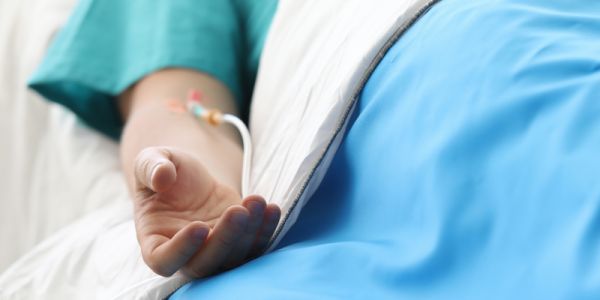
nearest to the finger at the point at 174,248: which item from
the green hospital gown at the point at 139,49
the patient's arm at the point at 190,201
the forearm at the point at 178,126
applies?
the patient's arm at the point at 190,201

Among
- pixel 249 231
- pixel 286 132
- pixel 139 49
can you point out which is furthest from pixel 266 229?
pixel 139 49

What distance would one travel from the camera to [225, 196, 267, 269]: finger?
66 cm

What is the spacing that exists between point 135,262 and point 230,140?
0.25 metres

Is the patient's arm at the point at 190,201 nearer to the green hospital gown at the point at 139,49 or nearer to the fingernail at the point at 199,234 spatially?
the fingernail at the point at 199,234

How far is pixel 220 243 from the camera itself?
667 millimetres

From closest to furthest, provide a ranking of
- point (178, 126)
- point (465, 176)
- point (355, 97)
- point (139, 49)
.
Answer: point (465, 176) → point (355, 97) → point (178, 126) → point (139, 49)

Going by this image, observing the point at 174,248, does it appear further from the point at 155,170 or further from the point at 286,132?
the point at 286,132

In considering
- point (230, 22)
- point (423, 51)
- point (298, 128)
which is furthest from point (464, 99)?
point (230, 22)

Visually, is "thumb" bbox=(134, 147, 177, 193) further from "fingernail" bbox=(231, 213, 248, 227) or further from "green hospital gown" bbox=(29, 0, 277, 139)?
"green hospital gown" bbox=(29, 0, 277, 139)

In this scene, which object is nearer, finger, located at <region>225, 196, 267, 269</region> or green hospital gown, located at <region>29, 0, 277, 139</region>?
finger, located at <region>225, 196, 267, 269</region>

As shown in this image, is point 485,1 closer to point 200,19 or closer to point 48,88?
point 200,19

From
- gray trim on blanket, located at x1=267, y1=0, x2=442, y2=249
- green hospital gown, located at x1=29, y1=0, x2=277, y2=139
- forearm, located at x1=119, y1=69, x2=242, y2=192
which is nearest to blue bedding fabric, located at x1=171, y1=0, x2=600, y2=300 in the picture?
gray trim on blanket, located at x1=267, y1=0, x2=442, y2=249

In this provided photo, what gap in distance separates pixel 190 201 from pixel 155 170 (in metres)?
0.08

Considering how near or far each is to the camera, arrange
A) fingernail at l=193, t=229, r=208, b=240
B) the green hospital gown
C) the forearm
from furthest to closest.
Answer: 1. the green hospital gown
2. the forearm
3. fingernail at l=193, t=229, r=208, b=240
